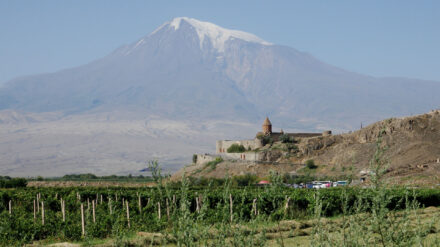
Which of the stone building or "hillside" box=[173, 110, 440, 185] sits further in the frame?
the stone building

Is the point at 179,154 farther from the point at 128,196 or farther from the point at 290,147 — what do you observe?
the point at 128,196

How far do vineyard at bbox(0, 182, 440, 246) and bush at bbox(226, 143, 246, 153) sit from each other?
41780 millimetres

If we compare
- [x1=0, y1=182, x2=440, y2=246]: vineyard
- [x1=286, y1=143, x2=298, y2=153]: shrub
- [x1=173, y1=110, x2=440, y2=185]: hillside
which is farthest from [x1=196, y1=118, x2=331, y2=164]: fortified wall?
[x1=0, y1=182, x2=440, y2=246]: vineyard

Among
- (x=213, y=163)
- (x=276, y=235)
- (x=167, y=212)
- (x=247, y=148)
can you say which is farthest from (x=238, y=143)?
(x=167, y=212)

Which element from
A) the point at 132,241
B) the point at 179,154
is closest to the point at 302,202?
the point at 132,241

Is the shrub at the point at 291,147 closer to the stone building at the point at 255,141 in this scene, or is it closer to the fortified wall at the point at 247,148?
the fortified wall at the point at 247,148

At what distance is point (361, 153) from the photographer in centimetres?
5972

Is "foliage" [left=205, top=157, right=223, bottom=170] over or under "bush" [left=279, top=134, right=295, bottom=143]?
under

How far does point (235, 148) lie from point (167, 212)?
203 ft

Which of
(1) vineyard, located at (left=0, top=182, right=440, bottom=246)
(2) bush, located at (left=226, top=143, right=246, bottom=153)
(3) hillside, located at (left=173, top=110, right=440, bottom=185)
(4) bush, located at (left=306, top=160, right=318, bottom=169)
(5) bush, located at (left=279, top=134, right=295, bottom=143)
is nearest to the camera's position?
(1) vineyard, located at (left=0, top=182, right=440, bottom=246)

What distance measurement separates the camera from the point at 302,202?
2644cm

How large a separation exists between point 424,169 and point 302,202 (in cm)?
2634

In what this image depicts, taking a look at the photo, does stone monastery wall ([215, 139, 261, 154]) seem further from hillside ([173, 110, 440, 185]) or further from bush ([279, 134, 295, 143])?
bush ([279, 134, 295, 143])

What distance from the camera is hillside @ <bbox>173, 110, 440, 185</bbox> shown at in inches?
2072
